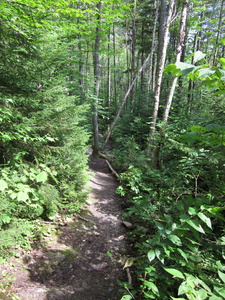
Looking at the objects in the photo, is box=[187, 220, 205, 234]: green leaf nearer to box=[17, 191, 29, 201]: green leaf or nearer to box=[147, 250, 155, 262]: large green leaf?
box=[147, 250, 155, 262]: large green leaf

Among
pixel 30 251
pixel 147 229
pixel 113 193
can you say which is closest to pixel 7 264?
pixel 30 251

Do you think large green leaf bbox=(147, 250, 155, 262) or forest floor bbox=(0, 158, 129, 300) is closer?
large green leaf bbox=(147, 250, 155, 262)

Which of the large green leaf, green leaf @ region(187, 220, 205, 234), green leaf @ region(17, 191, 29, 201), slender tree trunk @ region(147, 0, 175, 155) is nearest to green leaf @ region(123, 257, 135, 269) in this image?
the large green leaf

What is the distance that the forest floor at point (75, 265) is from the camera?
2627mm

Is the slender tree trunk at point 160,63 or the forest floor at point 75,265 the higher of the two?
the slender tree trunk at point 160,63

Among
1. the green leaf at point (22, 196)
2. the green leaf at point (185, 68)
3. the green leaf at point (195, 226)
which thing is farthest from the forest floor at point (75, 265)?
the green leaf at point (185, 68)

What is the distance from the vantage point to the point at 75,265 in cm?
332

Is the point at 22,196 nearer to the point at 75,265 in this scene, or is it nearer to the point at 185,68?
the point at 185,68

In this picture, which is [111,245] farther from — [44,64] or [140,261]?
[44,64]

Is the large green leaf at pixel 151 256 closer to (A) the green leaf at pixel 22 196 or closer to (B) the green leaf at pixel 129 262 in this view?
(A) the green leaf at pixel 22 196

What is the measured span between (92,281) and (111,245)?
104 cm

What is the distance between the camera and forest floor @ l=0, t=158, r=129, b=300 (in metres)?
2.63

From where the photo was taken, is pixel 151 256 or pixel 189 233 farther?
pixel 189 233

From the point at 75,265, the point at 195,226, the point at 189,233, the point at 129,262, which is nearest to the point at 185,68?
the point at 195,226
